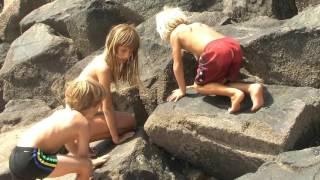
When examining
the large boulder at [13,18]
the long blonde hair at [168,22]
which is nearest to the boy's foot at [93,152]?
the long blonde hair at [168,22]

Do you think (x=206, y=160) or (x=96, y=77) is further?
(x=96, y=77)

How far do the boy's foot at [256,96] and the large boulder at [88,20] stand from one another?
2057 millimetres

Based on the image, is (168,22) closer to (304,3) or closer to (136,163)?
(136,163)

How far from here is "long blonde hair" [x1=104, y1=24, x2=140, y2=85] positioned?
160 inches

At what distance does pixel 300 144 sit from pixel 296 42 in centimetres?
75

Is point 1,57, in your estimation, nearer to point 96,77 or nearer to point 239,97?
point 96,77

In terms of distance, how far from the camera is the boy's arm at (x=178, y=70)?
411cm

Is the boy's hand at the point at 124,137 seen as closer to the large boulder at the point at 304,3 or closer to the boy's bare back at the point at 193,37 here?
the boy's bare back at the point at 193,37

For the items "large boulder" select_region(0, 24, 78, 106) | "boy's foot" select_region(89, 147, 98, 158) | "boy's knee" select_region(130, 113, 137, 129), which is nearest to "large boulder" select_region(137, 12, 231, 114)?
"boy's knee" select_region(130, 113, 137, 129)

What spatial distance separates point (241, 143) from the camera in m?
3.67

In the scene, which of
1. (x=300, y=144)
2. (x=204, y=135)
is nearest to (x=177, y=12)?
(x=204, y=135)

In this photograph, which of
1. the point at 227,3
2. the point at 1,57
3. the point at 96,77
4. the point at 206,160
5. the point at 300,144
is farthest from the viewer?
the point at 1,57

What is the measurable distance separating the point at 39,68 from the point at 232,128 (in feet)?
7.58

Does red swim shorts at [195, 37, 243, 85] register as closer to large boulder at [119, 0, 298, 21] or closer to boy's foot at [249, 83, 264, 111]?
boy's foot at [249, 83, 264, 111]
